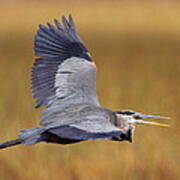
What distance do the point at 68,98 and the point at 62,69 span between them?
1.29 ft

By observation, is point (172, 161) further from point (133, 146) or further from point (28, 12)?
point (28, 12)

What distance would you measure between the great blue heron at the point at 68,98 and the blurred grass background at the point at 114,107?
64 centimetres

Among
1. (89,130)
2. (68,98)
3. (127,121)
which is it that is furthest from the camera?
(68,98)

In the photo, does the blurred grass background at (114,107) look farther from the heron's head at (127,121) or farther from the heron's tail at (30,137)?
the heron's tail at (30,137)

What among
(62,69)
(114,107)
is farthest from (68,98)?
(114,107)

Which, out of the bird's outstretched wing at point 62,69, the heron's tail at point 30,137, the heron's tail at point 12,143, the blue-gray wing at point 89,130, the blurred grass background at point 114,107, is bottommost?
the blurred grass background at point 114,107

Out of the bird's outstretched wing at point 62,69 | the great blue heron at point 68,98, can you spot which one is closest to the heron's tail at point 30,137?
the great blue heron at point 68,98

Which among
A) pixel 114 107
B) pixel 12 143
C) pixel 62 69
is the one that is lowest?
pixel 114 107

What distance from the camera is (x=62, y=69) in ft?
17.3

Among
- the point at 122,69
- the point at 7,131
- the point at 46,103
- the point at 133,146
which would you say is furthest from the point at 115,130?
the point at 122,69

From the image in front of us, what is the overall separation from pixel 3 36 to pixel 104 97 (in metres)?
6.91

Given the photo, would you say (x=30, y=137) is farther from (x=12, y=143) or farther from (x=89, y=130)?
(x=89, y=130)

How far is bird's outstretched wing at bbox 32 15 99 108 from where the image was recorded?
16.3 ft

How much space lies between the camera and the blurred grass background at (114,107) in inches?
217
